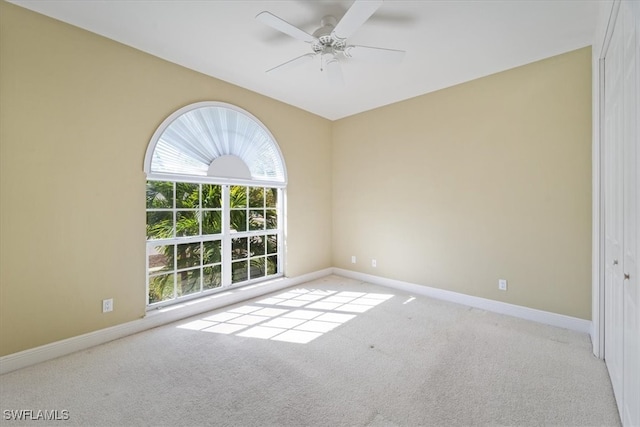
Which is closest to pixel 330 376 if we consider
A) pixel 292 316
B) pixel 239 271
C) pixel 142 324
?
pixel 292 316

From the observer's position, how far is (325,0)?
205cm

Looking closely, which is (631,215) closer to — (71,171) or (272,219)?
(272,219)

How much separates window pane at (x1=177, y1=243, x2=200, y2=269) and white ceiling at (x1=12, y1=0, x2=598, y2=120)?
2106 millimetres

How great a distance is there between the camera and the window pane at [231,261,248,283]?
3.67 m

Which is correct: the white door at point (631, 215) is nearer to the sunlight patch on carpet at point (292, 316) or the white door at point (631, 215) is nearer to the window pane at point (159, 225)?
the sunlight patch on carpet at point (292, 316)

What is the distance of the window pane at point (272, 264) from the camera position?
412 cm

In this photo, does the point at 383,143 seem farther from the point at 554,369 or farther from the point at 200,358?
the point at 200,358

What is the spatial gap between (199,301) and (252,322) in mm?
763

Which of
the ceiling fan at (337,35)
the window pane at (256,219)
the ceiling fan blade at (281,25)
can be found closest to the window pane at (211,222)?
the window pane at (256,219)

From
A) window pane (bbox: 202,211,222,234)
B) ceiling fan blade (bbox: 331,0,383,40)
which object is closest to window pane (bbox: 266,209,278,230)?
window pane (bbox: 202,211,222,234)

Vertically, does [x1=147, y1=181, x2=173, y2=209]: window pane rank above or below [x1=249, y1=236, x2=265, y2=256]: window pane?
above

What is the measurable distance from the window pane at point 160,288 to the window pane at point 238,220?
0.98m

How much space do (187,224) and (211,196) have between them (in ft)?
1.52

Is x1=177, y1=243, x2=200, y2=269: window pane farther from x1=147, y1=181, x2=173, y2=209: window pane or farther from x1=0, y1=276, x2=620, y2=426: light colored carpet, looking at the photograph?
x1=0, y1=276, x2=620, y2=426: light colored carpet
